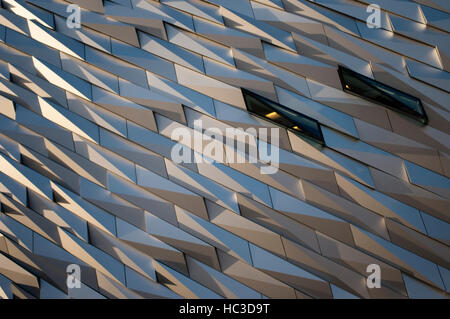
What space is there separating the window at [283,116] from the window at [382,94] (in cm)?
113

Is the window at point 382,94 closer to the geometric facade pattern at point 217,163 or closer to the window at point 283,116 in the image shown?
the geometric facade pattern at point 217,163

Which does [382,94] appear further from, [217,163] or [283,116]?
[217,163]

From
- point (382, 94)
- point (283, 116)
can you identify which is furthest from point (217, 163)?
point (382, 94)

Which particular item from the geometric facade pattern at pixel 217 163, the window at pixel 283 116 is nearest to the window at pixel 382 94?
the geometric facade pattern at pixel 217 163

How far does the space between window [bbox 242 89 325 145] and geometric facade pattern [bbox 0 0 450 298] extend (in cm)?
15

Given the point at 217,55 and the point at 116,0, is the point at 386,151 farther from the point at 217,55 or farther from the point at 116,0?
the point at 116,0

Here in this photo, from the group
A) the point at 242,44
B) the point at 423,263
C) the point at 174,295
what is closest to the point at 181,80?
the point at 242,44

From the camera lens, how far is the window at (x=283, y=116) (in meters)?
9.02

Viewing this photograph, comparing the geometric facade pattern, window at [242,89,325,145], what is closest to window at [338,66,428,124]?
the geometric facade pattern

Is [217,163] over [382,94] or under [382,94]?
under

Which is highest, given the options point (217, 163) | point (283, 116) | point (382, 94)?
point (382, 94)

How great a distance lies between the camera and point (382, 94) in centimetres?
912

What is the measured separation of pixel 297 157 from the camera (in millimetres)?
8969

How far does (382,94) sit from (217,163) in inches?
144
